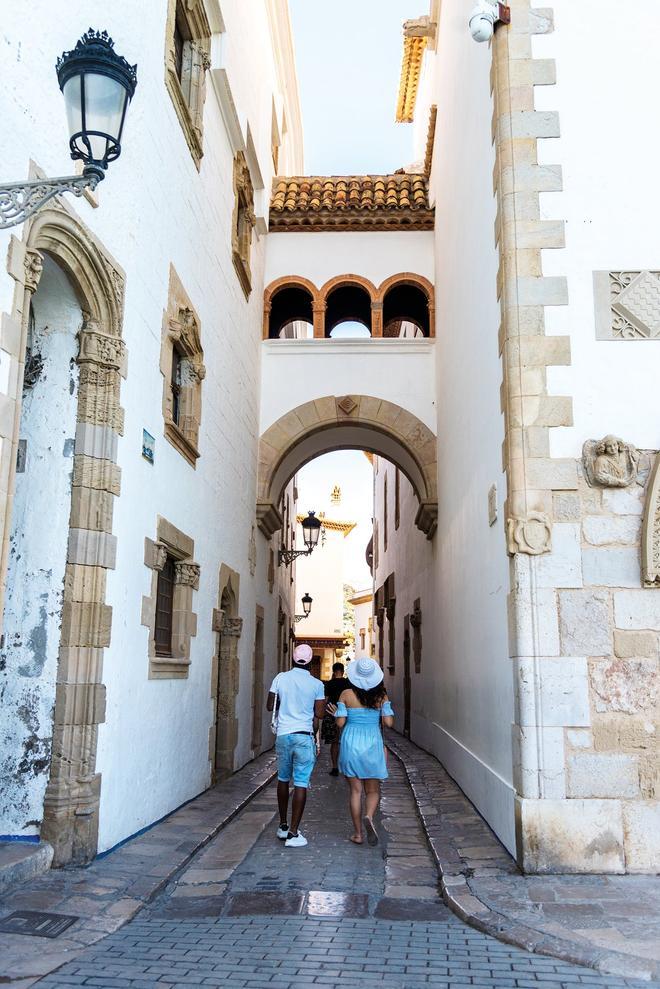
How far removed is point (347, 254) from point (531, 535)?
895 cm

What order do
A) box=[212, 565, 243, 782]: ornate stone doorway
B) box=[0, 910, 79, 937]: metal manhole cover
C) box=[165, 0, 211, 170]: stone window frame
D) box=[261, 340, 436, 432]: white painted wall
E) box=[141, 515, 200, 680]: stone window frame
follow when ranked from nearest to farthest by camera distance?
box=[0, 910, 79, 937]: metal manhole cover < box=[141, 515, 200, 680]: stone window frame < box=[165, 0, 211, 170]: stone window frame < box=[212, 565, 243, 782]: ornate stone doorway < box=[261, 340, 436, 432]: white painted wall

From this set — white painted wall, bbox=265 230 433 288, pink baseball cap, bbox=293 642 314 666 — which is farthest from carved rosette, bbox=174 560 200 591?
white painted wall, bbox=265 230 433 288

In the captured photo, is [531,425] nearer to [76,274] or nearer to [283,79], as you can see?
[76,274]

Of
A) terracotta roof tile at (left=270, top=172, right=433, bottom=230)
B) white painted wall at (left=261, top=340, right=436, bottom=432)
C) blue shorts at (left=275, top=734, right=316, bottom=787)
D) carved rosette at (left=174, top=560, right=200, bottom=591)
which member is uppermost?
terracotta roof tile at (left=270, top=172, right=433, bottom=230)

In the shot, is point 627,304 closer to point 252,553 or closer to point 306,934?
point 306,934

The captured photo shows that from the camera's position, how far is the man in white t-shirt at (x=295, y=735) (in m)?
6.65

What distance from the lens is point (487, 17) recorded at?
22.3 feet

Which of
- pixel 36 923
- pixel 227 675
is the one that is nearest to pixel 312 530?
pixel 227 675

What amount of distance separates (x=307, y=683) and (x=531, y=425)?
2.57 m

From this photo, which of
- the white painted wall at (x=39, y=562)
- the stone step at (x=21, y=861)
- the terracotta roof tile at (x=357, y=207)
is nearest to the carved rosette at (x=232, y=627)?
the white painted wall at (x=39, y=562)

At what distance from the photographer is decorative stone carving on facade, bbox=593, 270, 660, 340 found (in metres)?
A: 6.34

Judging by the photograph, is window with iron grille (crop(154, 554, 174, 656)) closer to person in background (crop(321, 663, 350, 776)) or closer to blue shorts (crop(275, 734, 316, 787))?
blue shorts (crop(275, 734, 316, 787))

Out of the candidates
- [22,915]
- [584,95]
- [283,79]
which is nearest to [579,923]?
[22,915]

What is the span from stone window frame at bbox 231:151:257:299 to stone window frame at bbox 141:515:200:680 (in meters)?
4.26
